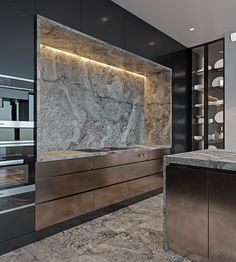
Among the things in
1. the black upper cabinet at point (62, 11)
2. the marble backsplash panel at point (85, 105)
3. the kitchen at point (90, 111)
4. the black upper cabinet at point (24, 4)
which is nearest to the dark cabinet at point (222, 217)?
the kitchen at point (90, 111)

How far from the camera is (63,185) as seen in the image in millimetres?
2484

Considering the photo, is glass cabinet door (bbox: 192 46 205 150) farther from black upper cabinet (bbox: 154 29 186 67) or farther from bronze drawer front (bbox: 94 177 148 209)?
bronze drawer front (bbox: 94 177 148 209)

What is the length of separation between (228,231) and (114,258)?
999 mm

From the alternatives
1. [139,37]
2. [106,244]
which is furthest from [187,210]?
[139,37]

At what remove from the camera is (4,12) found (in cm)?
207

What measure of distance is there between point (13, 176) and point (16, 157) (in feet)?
0.60

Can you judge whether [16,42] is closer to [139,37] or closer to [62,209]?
[62,209]

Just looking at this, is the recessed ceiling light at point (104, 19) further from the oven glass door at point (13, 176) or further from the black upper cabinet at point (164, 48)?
the oven glass door at point (13, 176)

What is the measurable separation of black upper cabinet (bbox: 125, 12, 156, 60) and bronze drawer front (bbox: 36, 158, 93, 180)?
1773 millimetres

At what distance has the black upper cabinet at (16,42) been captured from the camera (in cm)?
208

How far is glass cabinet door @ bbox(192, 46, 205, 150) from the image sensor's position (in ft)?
15.5

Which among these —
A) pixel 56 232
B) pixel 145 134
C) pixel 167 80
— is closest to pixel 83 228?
pixel 56 232

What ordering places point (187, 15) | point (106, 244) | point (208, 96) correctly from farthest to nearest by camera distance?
point (208, 96) < point (187, 15) < point (106, 244)

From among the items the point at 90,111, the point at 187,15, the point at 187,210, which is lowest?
the point at 187,210
